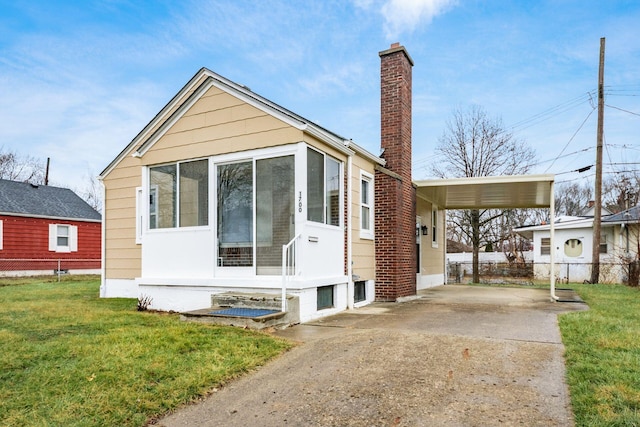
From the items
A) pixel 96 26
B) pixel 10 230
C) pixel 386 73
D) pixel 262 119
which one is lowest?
pixel 10 230

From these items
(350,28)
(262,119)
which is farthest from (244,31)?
(262,119)

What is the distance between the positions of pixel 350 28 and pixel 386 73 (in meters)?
4.78

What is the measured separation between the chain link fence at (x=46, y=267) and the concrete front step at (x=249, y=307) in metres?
16.0

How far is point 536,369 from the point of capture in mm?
4375

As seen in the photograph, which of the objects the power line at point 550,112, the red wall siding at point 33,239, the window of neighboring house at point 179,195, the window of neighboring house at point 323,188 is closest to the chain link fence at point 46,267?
the red wall siding at point 33,239

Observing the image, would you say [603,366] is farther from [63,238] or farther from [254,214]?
[63,238]

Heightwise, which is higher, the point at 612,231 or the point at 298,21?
the point at 298,21

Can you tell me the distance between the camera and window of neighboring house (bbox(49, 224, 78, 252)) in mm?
21938

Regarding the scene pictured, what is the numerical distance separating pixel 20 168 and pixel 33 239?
Answer: 18.5 meters

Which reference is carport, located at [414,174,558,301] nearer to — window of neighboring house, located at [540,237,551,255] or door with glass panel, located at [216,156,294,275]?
door with glass panel, located at [216,156,294,275]

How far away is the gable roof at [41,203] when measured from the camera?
20.7 meters

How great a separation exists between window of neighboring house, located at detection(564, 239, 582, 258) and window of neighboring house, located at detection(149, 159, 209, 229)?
70.5 feet

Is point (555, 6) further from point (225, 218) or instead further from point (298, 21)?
point (225, 218)

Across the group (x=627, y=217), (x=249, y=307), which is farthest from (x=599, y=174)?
(x=249, y=307)
